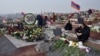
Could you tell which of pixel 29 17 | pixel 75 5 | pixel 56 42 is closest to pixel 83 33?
pixel 56 42

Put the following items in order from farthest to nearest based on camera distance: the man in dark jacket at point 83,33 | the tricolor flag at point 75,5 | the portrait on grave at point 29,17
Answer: the tricolor flag at point 75,5 → the portrait on grave at point 29,17 → the man in dark jacket at point 83,33

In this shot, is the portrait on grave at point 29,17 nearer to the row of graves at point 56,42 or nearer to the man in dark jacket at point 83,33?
the row of graves at point 56,42

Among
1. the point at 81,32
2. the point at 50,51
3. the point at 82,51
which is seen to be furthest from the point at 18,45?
the point at 82,51

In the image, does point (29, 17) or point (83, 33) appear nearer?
point (83, 33)

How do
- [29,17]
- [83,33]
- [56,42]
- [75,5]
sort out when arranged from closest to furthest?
[83,33], [56,42], [29,17], [75,5]

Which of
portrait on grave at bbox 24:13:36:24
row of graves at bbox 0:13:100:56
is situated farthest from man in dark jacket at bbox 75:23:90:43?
portrait on grave at bbox 24:13:36:24

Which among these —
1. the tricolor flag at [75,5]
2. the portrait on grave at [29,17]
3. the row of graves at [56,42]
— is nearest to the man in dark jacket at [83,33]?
the row of graves at [56,42]

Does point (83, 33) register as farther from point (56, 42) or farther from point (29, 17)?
point (29, 17)

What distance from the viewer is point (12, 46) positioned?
31.6 ft

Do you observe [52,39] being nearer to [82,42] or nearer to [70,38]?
[70,38]

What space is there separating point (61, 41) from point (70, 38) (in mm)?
872

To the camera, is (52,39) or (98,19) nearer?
(52,39)

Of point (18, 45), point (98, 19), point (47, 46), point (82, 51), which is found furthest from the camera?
point (98, 19)

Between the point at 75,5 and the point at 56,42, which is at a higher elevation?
the point at 75,5
